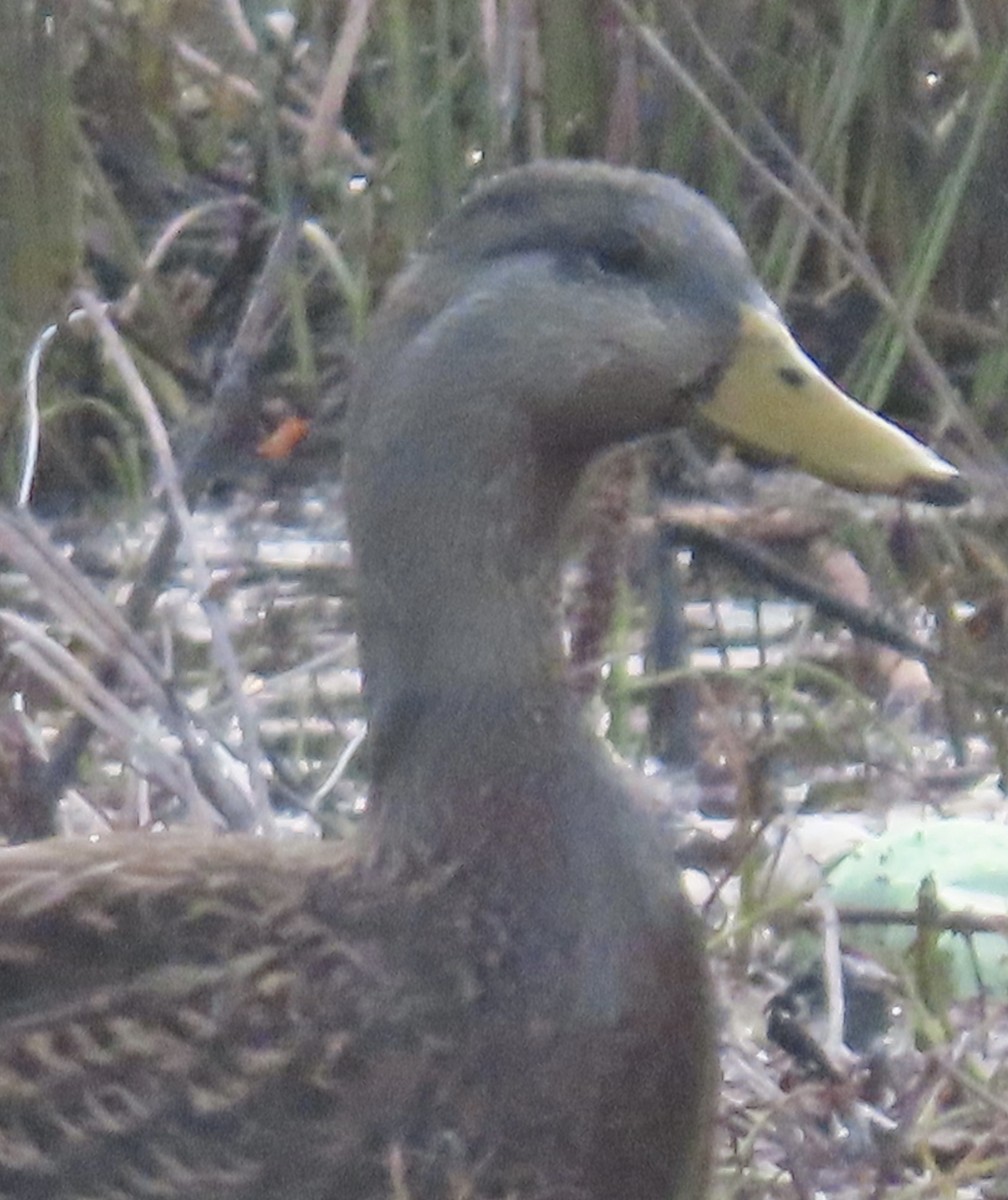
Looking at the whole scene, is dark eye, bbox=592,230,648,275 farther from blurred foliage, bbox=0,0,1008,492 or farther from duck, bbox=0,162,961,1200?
blurred foliage, bbox=0,0,1008,492

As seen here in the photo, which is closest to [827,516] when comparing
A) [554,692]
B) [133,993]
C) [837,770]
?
[837,770]

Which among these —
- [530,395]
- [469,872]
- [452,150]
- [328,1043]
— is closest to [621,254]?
[530,395]

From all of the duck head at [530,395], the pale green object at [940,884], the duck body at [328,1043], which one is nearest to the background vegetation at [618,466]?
the pale green object at [940,884]

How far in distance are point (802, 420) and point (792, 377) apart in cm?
4

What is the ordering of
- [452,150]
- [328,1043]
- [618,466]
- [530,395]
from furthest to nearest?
[452,150]
[618,466]
[530,395]
[328,1043]

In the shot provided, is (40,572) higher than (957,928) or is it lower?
higher

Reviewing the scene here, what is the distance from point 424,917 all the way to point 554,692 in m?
0.26

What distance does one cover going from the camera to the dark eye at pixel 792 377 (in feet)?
9.09

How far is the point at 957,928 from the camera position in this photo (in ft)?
11.9

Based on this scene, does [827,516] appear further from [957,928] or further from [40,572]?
[40,572]

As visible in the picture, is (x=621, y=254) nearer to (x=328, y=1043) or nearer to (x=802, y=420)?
(x=802, y=420)

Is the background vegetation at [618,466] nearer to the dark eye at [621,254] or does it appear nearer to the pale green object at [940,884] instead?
the pale green object at [940,884]

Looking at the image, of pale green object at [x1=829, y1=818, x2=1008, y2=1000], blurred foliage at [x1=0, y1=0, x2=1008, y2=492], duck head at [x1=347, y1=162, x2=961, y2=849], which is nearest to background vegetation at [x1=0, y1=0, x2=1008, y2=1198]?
blurred foliage at [x1=0, y1=0, x2=1008, y2=492]

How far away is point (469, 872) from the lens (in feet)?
8.91
